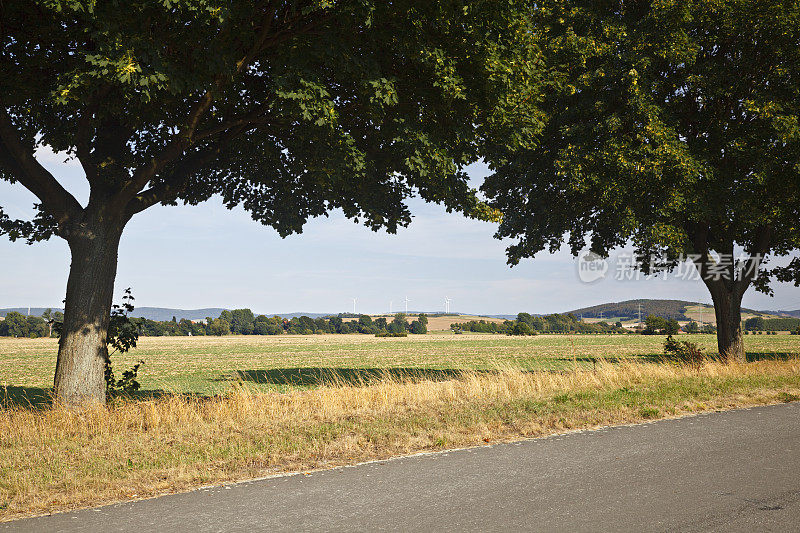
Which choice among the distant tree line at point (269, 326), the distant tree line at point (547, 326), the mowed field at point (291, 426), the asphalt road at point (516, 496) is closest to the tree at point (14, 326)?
the distant tree line at point (269, 326)

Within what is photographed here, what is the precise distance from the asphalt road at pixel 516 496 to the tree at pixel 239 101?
5.07 m

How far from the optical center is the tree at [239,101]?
8.13m

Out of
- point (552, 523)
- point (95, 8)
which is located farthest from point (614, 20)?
point (552, 523)

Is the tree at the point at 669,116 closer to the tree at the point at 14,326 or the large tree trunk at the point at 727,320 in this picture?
the large tree trunk at the point at 727,320

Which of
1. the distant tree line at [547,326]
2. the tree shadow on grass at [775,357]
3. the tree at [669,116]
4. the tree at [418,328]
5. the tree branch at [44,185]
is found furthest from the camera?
the tree at [418,328]

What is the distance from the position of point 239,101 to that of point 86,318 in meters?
5.15

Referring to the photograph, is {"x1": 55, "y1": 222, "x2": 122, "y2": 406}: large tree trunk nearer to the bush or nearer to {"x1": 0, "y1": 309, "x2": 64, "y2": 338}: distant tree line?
the bush

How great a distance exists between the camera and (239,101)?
37.3 ft


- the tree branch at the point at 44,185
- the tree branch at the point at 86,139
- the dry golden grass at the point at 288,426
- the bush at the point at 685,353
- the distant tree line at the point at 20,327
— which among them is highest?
the tree branch at the point at 86,139

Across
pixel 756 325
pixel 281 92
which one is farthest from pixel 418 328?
pixel 281 92

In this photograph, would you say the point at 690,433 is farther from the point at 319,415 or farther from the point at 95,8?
the point at 95,8

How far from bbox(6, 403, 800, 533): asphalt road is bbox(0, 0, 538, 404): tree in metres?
5.07

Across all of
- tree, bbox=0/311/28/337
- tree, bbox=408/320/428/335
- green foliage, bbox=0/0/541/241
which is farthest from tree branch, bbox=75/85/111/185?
tree, bbox=0/311/28/337

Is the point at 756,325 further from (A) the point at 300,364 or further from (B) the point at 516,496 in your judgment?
(B) the point at 516,496
